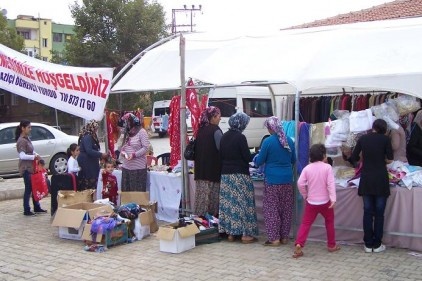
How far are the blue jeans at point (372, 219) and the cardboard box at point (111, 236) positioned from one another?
3251 mm

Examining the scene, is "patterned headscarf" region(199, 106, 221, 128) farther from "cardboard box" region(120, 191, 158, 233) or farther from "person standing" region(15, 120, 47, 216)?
"person standing" region(15, 120, 47, 216)

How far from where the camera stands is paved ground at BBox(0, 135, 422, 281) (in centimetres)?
553

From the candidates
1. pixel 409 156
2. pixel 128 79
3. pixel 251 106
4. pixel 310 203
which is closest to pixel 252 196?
pixel 310 203

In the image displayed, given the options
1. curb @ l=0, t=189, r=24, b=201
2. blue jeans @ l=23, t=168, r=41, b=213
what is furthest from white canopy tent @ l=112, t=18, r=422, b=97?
curb @ l=0, t=189, r=24, b=201

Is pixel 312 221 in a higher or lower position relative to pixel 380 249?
higher

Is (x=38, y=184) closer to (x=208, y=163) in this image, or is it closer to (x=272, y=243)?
(x=208, y=163)

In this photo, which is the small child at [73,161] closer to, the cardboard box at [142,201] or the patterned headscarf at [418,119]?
the cardboard box at [142,201]

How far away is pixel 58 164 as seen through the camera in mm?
14242

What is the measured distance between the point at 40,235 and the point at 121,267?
2287 millimetres

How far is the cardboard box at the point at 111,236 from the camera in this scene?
673 centimetres

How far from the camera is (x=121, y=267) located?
5938mm

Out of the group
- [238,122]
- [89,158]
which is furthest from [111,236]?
[238,122]

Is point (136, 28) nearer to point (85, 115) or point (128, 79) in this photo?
point (128, 79)

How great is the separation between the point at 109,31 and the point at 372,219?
24075mm
